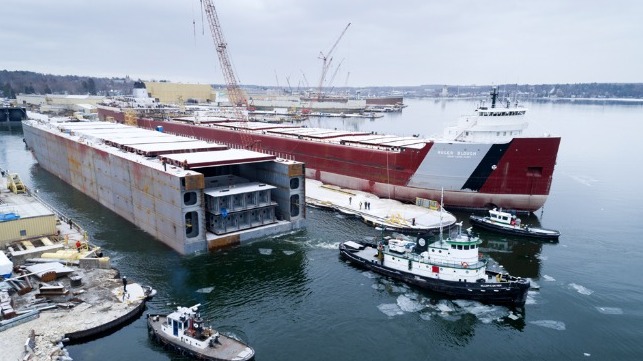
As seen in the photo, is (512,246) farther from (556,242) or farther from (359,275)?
(359,275)

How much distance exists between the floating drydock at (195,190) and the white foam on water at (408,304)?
14127 millimetres

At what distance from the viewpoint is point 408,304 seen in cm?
2638

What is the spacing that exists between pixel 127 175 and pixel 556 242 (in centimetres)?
3923

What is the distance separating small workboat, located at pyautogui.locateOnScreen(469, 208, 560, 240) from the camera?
37031 millimetres

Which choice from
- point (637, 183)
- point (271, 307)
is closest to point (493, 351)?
point (271, 307)

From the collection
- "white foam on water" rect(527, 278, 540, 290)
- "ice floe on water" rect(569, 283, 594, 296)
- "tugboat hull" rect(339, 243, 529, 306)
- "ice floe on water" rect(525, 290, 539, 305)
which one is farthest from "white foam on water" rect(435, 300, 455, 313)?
"ice floe on water" rect(569, 283, 594, 296)

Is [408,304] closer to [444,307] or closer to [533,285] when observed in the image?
[444,307]

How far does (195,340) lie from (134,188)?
2247 cm

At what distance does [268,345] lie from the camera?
21859mm

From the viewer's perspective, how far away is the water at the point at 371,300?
21.9 m

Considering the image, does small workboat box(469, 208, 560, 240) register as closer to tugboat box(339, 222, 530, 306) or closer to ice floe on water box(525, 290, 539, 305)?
ice floe on water box(525, 290, 539, 305)

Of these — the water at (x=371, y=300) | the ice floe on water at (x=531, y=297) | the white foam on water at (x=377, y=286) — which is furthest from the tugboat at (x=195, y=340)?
the ice floe on water at (x=531, y=297)

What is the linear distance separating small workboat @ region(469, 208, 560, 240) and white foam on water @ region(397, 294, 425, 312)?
1570 centimetres

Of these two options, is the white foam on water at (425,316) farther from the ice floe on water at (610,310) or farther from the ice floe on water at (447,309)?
the ice floe on water at (610,310)
